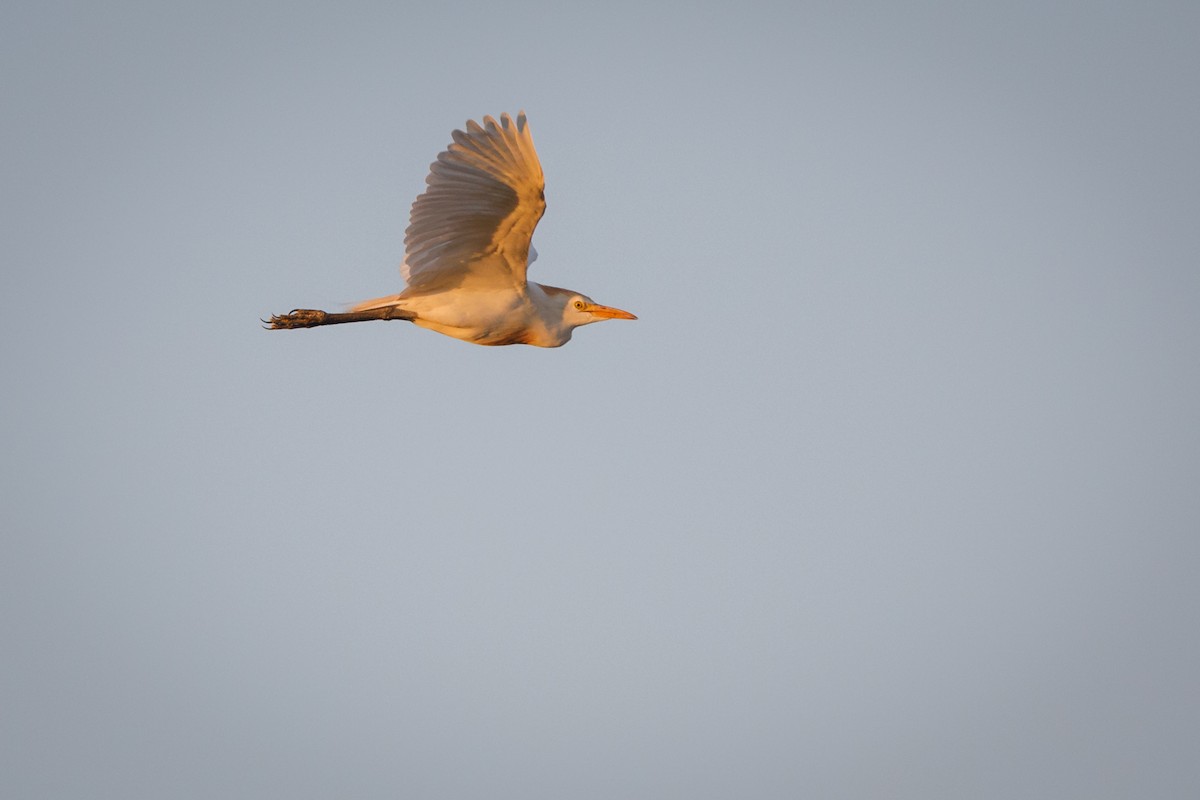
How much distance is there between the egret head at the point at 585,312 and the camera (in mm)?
17531

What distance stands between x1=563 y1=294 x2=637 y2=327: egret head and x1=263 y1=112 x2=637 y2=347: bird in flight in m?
0.25

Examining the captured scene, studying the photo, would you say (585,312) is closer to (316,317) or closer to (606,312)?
(606,312)

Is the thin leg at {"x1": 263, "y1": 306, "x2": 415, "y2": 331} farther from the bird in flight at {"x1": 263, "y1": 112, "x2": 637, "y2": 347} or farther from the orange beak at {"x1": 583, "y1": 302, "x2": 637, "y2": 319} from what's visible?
the orange beak at {"x1": 583, "y1": 302, "x2": 637, "y2": 319}

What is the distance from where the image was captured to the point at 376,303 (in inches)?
651

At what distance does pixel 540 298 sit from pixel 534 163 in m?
2.15

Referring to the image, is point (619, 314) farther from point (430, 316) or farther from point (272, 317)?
point (272, 317)

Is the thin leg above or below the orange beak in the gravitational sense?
below

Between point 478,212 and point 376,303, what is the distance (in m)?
1.53

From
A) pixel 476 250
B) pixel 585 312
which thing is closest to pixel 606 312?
pixel 585 312

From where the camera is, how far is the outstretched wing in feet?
50.5

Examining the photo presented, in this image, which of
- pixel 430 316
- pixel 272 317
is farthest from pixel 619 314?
pixel 272 317

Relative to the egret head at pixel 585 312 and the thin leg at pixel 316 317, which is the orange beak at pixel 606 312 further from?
the thin leg at pixel 316 317

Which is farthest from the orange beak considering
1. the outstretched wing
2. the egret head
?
the outstretched wing

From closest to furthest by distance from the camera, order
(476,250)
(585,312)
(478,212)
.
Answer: (478,212) < (476,250) < (585,312)
